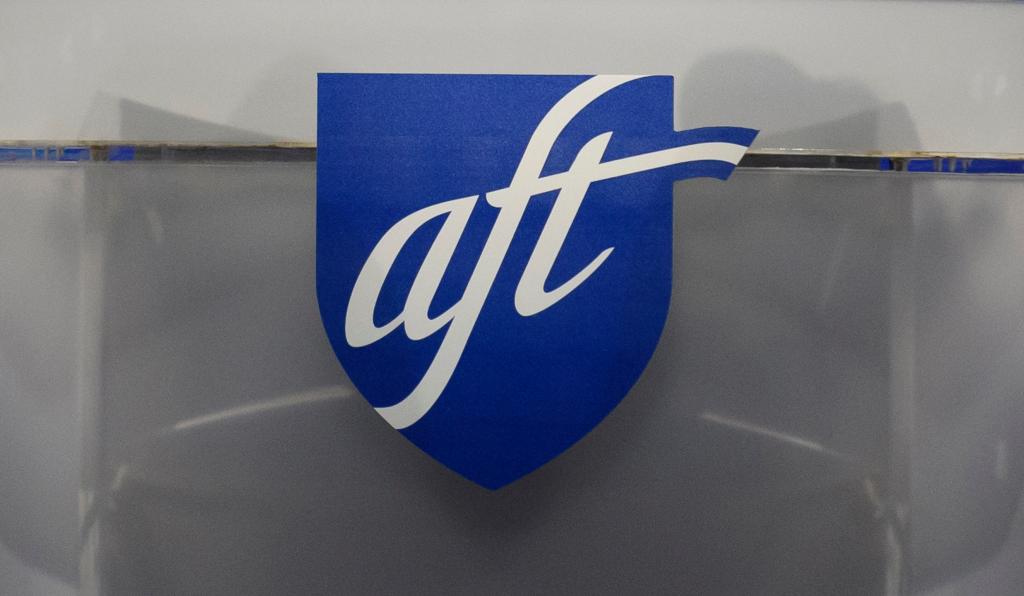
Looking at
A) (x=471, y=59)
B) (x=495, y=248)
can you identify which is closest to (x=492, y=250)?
(x=495, y=248)

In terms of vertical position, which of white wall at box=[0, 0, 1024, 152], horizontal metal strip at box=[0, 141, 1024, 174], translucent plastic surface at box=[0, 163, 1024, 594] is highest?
white wall at box=[0, 0, 1024, 152]

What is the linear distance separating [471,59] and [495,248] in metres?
0.35

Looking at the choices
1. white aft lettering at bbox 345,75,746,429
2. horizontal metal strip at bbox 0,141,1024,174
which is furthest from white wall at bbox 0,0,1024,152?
white aft lettering at bbox 345,75,746,429

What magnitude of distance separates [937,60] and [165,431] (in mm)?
1521

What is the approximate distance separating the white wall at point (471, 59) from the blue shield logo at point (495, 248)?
93mm

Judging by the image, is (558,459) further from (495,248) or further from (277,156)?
(277,156)

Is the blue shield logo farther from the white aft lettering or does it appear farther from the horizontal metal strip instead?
the horizontal metal strip

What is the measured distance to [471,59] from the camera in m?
1.29

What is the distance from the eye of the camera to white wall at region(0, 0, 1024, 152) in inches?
50.4

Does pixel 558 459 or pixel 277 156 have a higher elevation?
pixel 277 156

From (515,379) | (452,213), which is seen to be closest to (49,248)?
(452,213)

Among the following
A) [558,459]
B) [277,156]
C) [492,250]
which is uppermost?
[277,156]

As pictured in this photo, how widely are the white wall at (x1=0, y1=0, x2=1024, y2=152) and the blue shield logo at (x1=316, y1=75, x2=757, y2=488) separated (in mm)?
93

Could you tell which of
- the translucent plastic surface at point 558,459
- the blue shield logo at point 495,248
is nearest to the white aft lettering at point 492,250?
the blue shield logo at point 495,248
